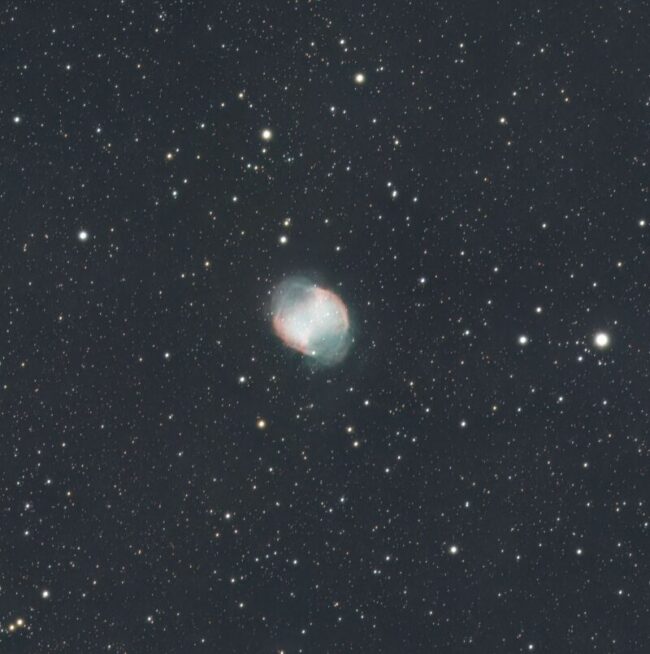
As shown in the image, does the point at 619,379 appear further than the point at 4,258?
Yes

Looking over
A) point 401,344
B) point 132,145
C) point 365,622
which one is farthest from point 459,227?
point 365,622

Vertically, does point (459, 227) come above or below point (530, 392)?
above

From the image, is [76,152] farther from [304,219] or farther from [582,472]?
[582,472]

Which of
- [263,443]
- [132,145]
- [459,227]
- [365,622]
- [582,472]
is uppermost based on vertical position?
[132,145]

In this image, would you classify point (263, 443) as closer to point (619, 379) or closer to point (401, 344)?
point (401, 344)

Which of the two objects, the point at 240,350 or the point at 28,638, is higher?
the point at 240,350

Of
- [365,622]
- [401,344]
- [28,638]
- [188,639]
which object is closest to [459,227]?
[401,344]
